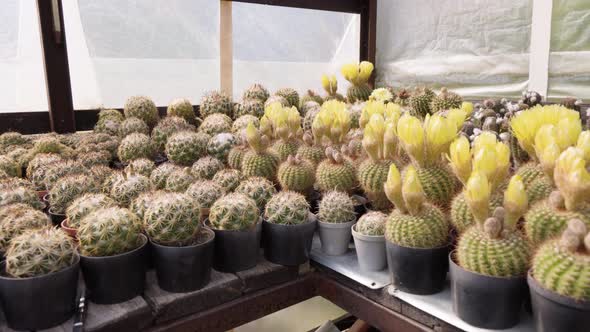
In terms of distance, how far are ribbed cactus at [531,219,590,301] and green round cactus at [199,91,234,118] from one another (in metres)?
2.21

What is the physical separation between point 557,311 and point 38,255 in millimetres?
1138

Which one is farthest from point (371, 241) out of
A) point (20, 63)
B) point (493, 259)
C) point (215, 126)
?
point (20, 63)

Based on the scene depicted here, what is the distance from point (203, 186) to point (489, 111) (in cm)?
120

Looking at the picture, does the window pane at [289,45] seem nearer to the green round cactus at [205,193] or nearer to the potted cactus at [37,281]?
the green round cactus at [205,193]

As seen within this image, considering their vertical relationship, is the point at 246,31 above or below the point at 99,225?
above

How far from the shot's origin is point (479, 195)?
0.95 meters

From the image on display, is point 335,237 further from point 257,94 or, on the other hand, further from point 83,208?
point 257,94

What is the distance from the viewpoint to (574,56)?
3521 millimetres

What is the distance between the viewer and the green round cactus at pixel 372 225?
1.30 metres

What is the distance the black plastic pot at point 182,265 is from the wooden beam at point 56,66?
7.37ft

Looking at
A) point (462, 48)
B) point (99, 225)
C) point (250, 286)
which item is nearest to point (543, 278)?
point (250, 286)

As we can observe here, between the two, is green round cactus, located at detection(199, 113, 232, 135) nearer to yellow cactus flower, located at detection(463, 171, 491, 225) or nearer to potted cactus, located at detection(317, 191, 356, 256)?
potted cactus, located at detection(317, 191, 356, 256)

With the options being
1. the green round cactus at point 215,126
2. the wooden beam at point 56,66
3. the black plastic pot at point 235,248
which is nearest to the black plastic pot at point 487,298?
the black plastic pot at point 235,248

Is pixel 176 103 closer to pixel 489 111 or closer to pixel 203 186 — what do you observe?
pixel 203 186
